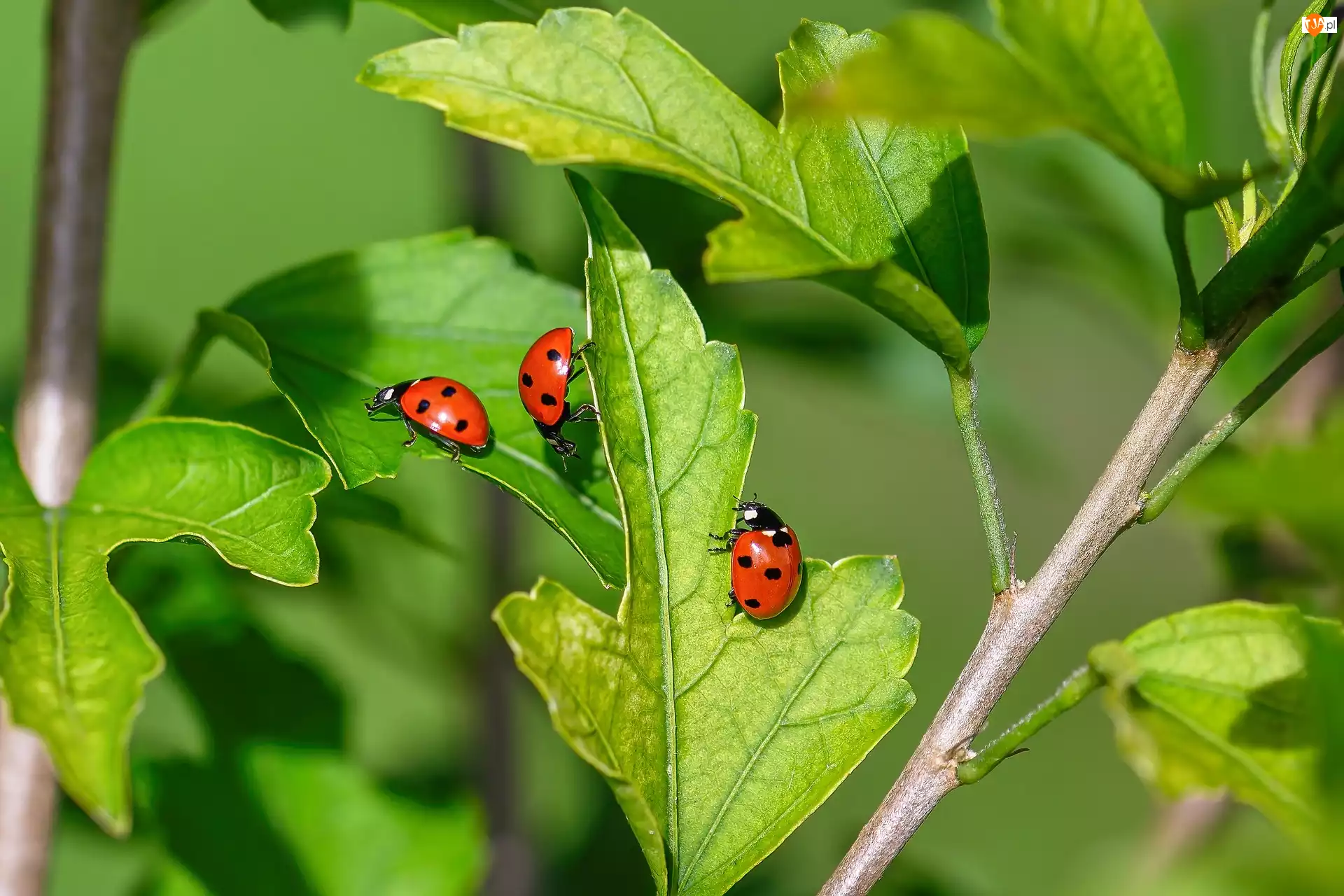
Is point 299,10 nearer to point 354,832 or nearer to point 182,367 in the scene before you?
point 182,367

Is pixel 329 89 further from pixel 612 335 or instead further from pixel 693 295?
pixel 612 335

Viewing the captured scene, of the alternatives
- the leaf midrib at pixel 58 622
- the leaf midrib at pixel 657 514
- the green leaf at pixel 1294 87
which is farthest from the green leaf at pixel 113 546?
the green leaf at pixel 1294 87

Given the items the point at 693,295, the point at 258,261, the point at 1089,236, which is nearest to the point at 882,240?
the point at 693,295

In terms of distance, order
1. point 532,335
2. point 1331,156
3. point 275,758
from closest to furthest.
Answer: point 1331,156
point 532,335
point 275,758

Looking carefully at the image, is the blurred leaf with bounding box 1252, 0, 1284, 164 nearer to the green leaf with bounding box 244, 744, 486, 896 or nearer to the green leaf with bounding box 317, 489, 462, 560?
the green leaf with bounding box 317, 489, 462, 560

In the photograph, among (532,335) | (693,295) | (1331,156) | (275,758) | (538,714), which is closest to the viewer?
(1331,156)

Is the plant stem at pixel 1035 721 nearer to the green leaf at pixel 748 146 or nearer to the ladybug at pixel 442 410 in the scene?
the green leaf at pixel 748 146
